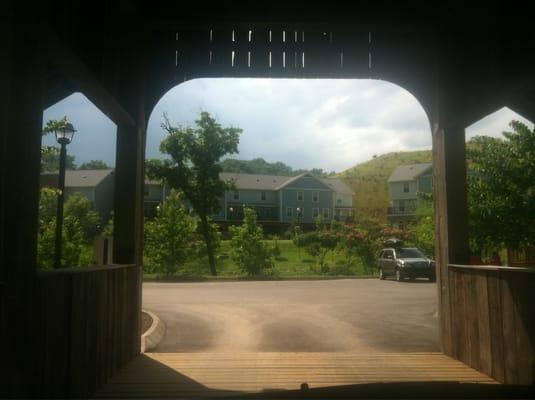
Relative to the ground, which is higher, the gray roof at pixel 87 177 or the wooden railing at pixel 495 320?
the gray roof at pixel 87 177

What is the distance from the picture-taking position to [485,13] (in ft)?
16.6

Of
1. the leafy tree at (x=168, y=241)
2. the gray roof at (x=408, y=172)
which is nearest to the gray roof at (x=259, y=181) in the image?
the gray roof at (x=408, y=172)

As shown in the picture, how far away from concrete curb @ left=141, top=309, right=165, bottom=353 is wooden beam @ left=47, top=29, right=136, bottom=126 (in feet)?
10.4

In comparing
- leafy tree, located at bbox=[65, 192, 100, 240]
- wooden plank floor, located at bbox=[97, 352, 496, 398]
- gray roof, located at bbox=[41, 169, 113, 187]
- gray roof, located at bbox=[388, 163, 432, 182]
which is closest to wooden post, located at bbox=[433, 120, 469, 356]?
wooden plank floor, located at bbox=[97, 352, 496, 398]

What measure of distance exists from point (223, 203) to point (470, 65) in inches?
1745

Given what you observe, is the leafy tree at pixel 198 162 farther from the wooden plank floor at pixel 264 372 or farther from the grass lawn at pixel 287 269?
the wooden plank floor at pixel 264 372

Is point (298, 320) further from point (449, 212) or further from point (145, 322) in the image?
point (449, 212)

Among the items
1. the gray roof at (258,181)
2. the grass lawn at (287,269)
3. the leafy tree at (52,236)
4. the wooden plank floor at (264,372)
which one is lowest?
the grass lawn at (287,269)

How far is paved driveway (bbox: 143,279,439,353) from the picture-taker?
25.6 feet

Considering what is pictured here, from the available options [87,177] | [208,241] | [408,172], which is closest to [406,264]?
[208,241]

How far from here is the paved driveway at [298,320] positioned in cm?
780

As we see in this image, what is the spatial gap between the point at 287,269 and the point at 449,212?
21999 mm

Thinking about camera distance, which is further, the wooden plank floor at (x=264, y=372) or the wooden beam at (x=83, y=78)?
the wooden plank floor at (x=264, y=372)

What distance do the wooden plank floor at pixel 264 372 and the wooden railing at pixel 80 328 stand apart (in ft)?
0.98
